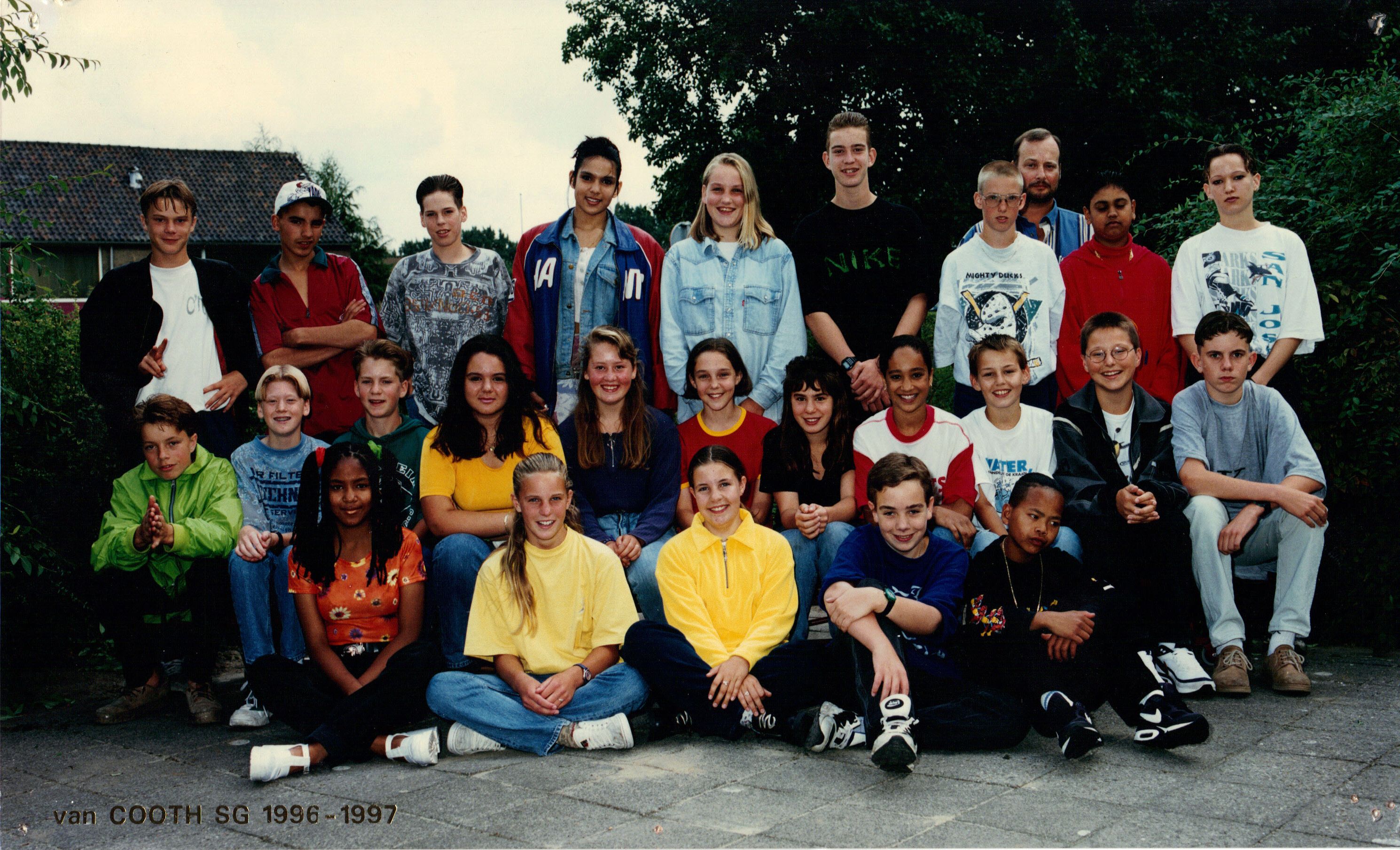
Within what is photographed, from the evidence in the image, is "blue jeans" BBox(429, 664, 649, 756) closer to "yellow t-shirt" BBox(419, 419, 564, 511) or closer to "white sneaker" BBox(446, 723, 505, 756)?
"white sneaker" BBox(446, 723, 505, 756)

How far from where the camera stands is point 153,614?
14.7 feet

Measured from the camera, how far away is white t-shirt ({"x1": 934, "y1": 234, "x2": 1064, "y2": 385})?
195 inches

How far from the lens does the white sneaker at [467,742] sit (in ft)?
12.2

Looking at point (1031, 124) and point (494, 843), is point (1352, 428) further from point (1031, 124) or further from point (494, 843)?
point (1031, 124)

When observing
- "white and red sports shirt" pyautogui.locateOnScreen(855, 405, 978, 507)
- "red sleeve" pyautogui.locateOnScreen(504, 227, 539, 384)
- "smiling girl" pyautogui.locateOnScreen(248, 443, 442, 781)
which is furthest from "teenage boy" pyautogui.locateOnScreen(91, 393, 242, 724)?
"white and red sports shirt" pyautogui.locateOnScreen(855, 405, 978, 507)

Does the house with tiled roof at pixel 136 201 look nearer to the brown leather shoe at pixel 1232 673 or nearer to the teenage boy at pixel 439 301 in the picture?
the teenage boy at pixel 439 301

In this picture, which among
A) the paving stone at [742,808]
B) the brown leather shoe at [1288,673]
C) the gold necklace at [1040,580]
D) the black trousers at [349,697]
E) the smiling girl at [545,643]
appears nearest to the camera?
the paving stone at [742,808]

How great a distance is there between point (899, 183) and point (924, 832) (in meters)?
15.5

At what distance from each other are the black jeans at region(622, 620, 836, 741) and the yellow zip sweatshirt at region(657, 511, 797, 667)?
0.10 meters

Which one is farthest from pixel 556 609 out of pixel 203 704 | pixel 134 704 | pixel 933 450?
pixel 134 704

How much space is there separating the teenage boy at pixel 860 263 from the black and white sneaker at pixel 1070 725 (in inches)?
81.0

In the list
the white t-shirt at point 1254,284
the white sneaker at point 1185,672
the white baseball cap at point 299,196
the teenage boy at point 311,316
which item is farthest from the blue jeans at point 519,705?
the white t-shirt at point 1254,284

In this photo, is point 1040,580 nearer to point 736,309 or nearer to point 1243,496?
point 1243,496

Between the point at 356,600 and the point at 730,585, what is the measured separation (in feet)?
4.69
